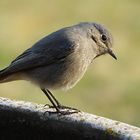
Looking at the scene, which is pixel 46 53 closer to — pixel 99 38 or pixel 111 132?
pixel 99 38

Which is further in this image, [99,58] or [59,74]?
[99,58]

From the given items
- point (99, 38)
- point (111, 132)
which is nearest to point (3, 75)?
point (99, 38)

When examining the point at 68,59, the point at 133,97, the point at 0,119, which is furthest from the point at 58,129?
the point at 133,97

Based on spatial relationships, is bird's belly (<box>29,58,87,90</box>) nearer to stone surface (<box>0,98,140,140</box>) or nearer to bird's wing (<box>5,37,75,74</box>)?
bird's wing (<box>5,37,75,74</box>)

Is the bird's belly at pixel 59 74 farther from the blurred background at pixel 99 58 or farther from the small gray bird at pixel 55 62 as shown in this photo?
the blurred background at pixel 99 58

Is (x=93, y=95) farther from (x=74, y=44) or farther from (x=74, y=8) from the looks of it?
(x=74, y=8)

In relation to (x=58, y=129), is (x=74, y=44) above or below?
A: above
